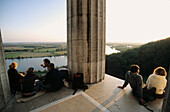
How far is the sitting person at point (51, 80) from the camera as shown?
3643mm

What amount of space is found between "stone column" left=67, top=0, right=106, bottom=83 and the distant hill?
20661 millimetres

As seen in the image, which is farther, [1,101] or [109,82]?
[109,82]

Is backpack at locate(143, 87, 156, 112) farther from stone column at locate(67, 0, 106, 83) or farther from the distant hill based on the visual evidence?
the distant hill

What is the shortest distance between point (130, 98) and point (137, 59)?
2470 centimetres

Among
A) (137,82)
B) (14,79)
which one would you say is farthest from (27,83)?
(137,82)

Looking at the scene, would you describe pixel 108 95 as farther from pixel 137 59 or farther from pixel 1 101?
pixel 137 59

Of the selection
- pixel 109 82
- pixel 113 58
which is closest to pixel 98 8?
pixel 109 82

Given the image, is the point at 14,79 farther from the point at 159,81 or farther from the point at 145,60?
the point at 145,60

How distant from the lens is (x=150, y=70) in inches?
834

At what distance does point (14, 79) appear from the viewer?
364 cm

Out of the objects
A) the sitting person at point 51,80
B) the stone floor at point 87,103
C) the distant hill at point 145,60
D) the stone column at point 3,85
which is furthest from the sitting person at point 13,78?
the distant hill at point 145,60

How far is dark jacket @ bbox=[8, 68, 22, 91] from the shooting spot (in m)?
3.58

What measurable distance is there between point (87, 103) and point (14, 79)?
320cm

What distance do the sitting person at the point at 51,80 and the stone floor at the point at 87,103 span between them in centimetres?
26
